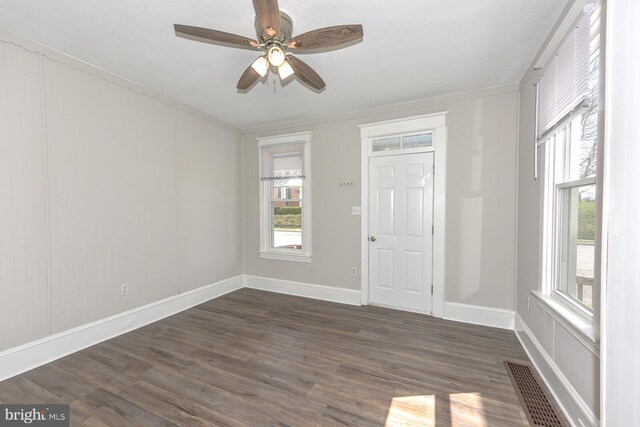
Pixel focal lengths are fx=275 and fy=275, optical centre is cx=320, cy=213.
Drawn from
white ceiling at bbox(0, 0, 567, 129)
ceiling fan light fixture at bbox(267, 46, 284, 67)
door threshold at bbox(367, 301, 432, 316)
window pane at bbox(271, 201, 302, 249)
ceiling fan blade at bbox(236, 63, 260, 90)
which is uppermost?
white ceiling at bbox(0, 0, 567, 129)

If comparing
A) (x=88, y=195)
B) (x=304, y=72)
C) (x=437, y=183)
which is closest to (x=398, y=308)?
(x=437, y=183)

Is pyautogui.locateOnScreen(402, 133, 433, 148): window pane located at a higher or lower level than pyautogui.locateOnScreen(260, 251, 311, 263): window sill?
higher

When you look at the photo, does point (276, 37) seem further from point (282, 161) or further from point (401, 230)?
point (282, 161)

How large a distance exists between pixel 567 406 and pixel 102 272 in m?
4.15

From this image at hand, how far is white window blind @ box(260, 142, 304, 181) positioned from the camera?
4.50 metres

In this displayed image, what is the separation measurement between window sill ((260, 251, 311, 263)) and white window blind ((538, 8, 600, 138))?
3.25 meters

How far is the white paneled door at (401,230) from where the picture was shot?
11.8 ft

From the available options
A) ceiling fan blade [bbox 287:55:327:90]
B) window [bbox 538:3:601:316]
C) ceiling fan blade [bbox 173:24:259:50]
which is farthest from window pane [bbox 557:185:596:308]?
ceiling fan blade [bbox 173:24:259:50]

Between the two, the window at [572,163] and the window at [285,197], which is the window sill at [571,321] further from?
the window at [285,197]

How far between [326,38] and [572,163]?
2031 millimetres

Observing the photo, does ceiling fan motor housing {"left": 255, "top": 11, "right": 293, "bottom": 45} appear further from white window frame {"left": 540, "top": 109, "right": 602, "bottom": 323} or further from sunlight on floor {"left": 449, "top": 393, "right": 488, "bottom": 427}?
sunlight on floor {"left": 449, "top": 393, "right": 488, "bottom": 427}

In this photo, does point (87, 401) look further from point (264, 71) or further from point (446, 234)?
point (446, 234)

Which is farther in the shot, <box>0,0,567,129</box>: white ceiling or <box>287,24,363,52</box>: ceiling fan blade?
<box>0,0,567,129</box>: white ceiling

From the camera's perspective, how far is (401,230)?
148 inches
